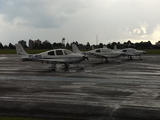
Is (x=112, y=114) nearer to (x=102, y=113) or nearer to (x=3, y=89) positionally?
(x=102, y=113)

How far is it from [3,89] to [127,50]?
32.6m

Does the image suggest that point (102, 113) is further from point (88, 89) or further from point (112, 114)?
point (88, 89)

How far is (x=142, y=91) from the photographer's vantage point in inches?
432

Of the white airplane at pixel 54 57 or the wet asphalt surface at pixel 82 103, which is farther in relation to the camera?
the white airplane at pixel 54 57

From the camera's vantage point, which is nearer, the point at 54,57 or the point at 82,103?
the point at 82,103

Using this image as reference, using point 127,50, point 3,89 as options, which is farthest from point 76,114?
point 127,50

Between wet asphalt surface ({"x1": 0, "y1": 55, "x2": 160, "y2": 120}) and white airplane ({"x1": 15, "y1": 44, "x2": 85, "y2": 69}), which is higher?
white airplane ({"x1": 15, "y1": 44, "x2": 85, "y2": 69})

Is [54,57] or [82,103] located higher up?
[54,57]

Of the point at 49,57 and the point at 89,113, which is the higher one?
the point at 49,57

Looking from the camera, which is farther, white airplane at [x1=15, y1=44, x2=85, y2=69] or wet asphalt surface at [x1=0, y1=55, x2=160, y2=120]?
white airplane at [x1=15, y1=44, x2=85, y2=69]

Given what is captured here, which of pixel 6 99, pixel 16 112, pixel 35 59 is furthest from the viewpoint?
pixel 35 59

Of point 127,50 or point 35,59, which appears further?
point 127,50

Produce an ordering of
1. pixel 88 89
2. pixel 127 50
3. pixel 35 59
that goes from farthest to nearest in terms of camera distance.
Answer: pixel 127 50 → pixel 35 59 → pixel 88 89

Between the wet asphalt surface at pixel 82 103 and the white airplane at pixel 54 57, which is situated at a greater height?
the white airplane at pixel 54 57
